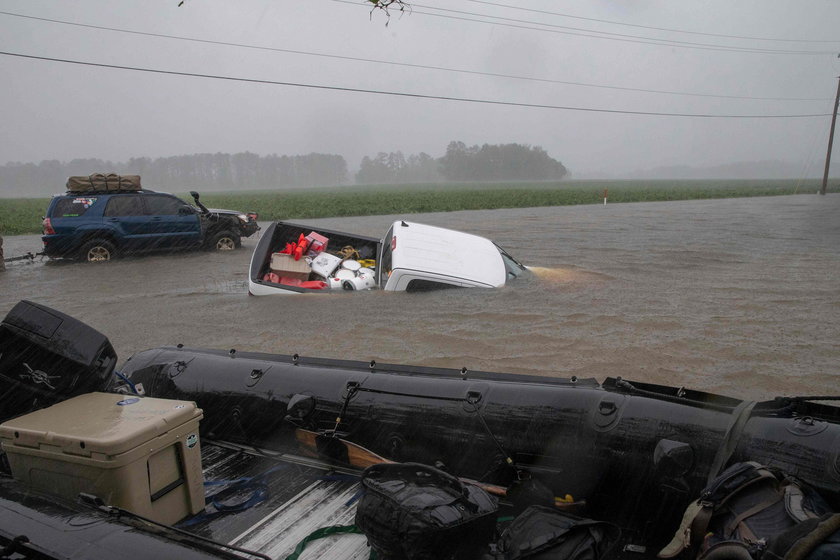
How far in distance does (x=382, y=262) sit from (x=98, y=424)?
6458 millimetres

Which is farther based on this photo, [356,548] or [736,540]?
[356,548]

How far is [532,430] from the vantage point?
3260mm

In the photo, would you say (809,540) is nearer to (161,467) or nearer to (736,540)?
(736,540)

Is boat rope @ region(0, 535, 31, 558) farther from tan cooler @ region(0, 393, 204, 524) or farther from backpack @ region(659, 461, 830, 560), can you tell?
backpack @ region(659, 461, 830, 560)

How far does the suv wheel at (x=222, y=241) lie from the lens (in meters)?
16.8

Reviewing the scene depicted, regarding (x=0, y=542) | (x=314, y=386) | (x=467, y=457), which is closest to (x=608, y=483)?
(x=467, y=457)

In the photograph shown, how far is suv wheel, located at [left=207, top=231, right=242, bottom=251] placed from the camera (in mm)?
16766

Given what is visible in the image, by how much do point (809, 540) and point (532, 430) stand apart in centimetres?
163

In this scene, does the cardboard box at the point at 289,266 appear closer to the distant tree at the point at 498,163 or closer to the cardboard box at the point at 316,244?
the cardboard box at the point at 316,244

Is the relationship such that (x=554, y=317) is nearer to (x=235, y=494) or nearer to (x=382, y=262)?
(x=382, y=262)

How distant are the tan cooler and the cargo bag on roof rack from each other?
14175 millimetres

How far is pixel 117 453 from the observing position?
257cm

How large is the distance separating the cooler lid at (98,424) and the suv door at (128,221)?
1363cm

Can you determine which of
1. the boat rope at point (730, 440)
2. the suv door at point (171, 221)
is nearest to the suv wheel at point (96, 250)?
the suv door at point (171, 221)
